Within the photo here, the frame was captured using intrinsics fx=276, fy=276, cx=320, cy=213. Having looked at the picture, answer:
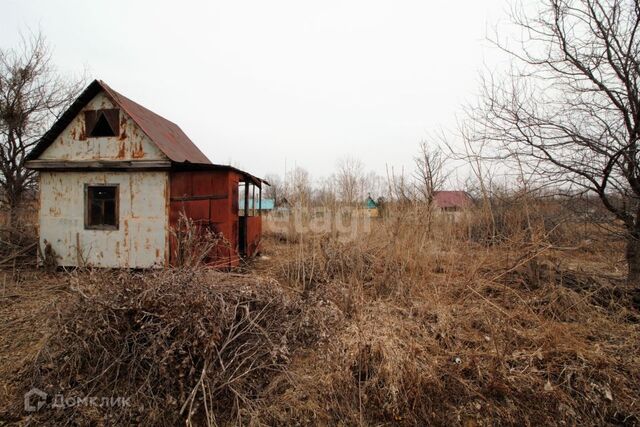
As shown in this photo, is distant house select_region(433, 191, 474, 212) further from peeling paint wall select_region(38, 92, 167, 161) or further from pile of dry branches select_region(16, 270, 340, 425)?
peeling paint wall select_region(38, 92, 167, 161)

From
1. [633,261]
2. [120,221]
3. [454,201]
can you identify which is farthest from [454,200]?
[120,221]

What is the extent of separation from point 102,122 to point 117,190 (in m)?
1.77

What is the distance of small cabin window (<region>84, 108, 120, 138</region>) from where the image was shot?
658 centimetres

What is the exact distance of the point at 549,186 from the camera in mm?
4551

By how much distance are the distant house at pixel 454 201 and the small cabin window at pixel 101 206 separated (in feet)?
23.2

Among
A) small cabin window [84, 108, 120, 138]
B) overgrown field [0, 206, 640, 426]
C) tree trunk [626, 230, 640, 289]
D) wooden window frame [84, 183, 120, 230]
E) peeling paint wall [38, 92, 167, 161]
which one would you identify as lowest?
overgrown field [0, 206, 640, 426]

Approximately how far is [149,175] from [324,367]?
19.4ft

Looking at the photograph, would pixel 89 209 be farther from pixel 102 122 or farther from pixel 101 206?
pixel 102 122

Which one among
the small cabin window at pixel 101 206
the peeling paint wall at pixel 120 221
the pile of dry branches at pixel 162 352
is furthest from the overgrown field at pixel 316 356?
the small cabin window at pixel 101 206

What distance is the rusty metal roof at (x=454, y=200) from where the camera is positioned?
503 centimetres

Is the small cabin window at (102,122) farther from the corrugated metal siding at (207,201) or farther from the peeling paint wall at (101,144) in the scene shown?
the corrugated metal siding at (207,201)

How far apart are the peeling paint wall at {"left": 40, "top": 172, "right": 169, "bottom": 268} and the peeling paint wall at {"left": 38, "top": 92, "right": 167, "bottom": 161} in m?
0.42

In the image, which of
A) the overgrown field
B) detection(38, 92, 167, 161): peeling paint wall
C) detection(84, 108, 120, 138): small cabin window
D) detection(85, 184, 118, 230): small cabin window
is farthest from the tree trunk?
detection(84, 108, 120, 138): small cabin window

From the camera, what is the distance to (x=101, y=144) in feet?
21.5
